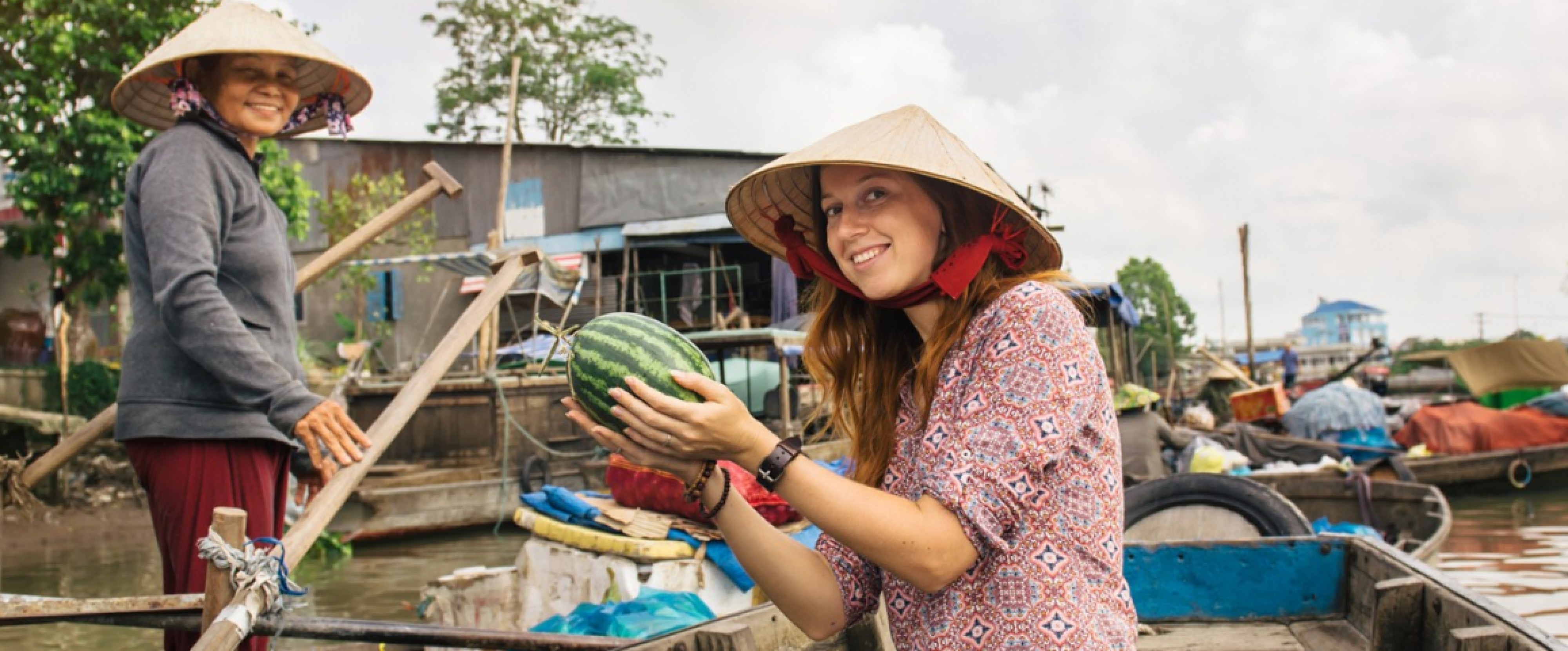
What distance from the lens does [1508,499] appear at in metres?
13.0

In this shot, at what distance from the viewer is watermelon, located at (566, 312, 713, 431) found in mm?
1450

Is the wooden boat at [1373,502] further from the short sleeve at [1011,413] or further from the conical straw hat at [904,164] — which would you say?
the short sleeve at [1011,413]

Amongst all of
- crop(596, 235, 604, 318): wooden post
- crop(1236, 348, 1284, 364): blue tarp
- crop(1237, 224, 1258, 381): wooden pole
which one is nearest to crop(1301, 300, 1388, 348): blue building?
crop(1236, 348, 1284, 364): blue tarp

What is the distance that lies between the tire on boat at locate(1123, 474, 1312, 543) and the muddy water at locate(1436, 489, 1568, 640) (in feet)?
8.81

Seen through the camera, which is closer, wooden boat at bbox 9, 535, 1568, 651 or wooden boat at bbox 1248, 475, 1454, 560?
wooden boat at bbox 9, 535, 1568, 651

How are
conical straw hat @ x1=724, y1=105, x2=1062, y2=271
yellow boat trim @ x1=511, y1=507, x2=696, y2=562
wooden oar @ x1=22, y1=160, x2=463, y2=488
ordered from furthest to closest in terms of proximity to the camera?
1. yellow boat trim @ x1=511, y1=507, x2=696, y2=562
2. wooden oar @ x1=22, y1=160, x2=463, y2=488
3. conical straw hat @ x1=724, y1=105, x2=1062, y2=271

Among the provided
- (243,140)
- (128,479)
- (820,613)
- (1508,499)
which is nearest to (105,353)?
(128,479)

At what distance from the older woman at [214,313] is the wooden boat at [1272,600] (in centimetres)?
124

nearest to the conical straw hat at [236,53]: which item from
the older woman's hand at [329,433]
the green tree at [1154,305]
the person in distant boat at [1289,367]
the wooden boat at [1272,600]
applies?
the older woman's hand at [329,433]

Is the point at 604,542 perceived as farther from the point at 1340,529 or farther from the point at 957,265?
the point at 1340,529

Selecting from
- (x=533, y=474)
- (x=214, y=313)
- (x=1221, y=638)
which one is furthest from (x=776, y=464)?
(x=533, y=474)

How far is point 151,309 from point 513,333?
18.4 m

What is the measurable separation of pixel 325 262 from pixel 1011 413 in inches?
110

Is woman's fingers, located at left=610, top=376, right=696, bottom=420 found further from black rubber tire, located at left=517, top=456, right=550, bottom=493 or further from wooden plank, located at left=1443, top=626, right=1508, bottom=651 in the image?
black rubber tire, located at left=517, top=456, right=550, bottom=493
